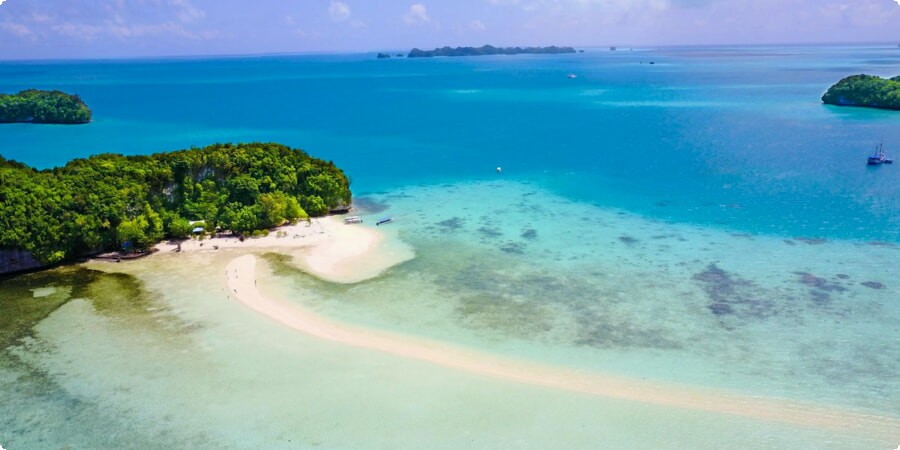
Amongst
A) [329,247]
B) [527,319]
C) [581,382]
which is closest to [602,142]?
[329,247]

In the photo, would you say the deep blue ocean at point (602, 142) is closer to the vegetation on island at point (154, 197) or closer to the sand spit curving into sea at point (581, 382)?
the vegetation on island at point (154, 197)

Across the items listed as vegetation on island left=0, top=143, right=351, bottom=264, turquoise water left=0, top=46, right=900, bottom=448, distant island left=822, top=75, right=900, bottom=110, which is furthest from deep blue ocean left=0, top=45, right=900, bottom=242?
vegetation on island left=0, top=143, right=351, bottom=264

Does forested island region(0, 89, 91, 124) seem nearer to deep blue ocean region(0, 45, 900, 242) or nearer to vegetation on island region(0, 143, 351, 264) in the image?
deep blue ocean region(0, 45, 900, 242)

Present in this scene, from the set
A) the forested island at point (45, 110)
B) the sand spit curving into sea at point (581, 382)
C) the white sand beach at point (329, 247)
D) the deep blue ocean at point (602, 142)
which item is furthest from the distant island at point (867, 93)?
the forested island at point (45, 110)

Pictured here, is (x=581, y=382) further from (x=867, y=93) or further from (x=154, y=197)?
(x=867, y=93)

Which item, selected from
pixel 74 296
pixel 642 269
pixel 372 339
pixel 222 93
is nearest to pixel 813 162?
pixel 642 269

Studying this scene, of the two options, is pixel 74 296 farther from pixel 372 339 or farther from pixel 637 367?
pixel 637 367
